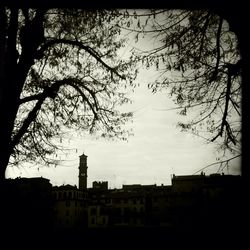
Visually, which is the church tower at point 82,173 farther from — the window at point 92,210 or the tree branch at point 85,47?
the tree branch at point 85,47

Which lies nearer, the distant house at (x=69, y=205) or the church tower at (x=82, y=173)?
the distant house at (x=69, y=205)

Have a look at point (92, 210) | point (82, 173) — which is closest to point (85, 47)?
point (92, 210)

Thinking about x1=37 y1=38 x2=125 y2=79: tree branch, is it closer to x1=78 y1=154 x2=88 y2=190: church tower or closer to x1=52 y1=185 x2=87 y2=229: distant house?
x1=52 y1=185 x2=87 y2=229: distant house

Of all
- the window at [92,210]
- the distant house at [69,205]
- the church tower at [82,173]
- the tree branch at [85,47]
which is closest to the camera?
the tree branch at [85,47]

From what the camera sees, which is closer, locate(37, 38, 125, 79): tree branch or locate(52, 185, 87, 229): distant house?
locate(37, 38, 125, 79): tree branch

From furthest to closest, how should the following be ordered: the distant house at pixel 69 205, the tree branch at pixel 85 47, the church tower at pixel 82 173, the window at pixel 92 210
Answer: the church tower at pixel 82 173
the window at pixel 92 210
the distant house at pixel 69 205
the tree branch at pixel 85 47

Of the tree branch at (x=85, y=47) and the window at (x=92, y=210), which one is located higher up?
the tree branch at (x=85, y=47)

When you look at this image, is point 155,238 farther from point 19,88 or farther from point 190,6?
point 19,88

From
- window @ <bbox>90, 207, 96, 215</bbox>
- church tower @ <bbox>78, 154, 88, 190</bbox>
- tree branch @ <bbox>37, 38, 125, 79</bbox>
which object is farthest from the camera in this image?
church tower @ <bbox>78, 154, 88, 190</bbox>

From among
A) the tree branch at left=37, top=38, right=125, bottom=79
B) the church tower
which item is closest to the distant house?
the church tower

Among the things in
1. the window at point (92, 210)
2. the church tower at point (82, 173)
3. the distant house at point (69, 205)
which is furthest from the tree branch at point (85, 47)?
the church tower at point (82, 173)

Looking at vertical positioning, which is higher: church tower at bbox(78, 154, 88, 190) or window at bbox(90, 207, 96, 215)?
church tower at bbox(78, 154, 88, 190)

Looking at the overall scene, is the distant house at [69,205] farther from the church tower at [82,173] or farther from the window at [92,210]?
the church tower at [82,173]

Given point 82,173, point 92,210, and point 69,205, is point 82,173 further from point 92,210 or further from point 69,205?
point 69,205
